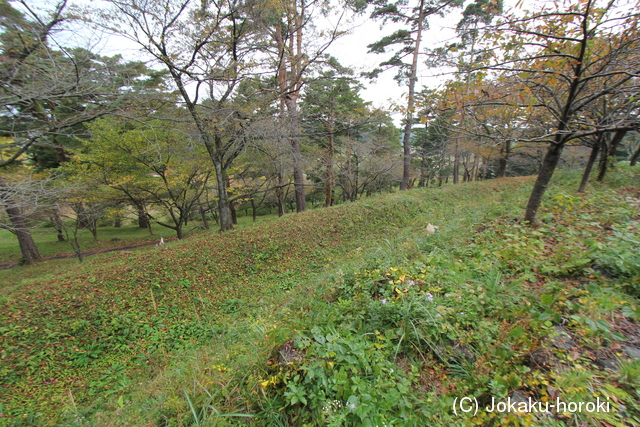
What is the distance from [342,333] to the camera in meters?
1.90

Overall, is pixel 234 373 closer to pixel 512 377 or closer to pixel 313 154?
pixel 512 377

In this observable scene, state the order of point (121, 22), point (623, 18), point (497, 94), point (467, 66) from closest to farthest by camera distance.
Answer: point (623, 18) < point (467, 66) < point (497, 94) < point (121, 22)

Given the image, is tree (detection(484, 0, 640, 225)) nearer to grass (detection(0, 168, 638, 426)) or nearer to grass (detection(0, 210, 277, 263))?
grass (detection(0, 168, 638, 426))

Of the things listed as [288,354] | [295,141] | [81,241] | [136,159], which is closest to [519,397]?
[288,354]

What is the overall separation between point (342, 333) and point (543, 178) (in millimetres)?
4157

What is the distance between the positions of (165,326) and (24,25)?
5397 millimetres

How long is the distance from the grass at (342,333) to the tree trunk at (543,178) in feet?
0.80

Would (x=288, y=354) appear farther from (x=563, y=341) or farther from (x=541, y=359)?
(x=563, y=341)

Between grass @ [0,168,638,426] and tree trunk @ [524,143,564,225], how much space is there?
0.24m

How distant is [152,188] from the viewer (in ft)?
30.8

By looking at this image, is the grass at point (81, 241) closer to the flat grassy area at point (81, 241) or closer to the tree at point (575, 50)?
the flat grassy area at point (81, 241)

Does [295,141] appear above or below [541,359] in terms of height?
above

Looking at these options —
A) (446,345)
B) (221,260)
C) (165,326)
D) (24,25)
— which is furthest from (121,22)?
(446,345)

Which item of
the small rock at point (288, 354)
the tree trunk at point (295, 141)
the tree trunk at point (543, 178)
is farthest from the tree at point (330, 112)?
the small rock at point (288, 354)
